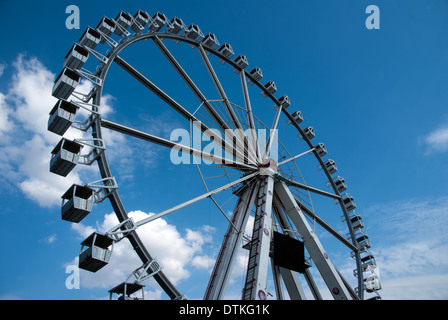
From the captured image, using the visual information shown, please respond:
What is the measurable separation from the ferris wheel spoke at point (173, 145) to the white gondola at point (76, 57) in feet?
9.23

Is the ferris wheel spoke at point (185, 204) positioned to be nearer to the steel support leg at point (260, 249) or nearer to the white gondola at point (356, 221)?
the steel support leg at point (260, 249)

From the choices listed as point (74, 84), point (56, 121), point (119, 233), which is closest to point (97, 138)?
point (56, 121)

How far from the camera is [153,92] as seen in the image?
16141 millimetres

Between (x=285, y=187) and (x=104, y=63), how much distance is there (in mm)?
10691

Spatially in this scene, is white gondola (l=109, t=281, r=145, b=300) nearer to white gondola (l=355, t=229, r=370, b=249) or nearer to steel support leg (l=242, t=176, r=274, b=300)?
steel support leg (l=242, t=176, r=274, b=300)

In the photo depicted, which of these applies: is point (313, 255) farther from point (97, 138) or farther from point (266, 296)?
point (97, 138)

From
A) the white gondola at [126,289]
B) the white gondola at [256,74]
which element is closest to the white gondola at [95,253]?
the white gondola at [126,289]

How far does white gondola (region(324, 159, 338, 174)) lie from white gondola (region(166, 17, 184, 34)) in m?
13.7

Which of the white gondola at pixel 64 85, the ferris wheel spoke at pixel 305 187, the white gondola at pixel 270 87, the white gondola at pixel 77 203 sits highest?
the white gondola at pixel 270 87

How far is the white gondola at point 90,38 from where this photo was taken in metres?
14.5

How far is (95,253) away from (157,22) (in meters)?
12.2

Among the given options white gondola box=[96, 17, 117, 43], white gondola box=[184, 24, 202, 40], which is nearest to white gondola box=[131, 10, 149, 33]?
white gondola box=[96, 17, 117, 43]

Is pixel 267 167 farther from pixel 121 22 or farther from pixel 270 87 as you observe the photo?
pixel 121 22

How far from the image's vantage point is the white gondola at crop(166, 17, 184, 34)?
18723 millimetres
